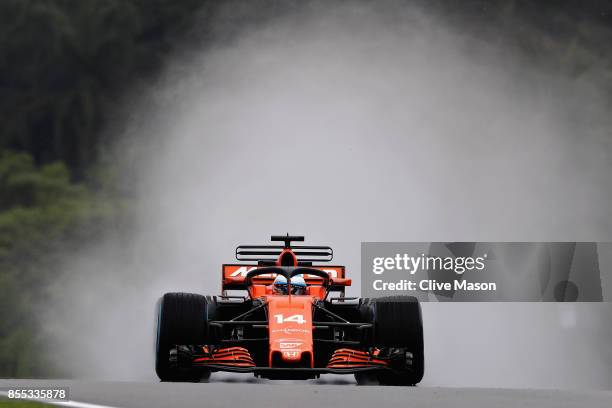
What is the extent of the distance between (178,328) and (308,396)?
128 inches

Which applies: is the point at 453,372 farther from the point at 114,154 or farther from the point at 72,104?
the point at 72,104

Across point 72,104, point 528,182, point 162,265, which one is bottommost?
point 162,265

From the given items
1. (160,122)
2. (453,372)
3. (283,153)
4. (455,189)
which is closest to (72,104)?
(160,122)

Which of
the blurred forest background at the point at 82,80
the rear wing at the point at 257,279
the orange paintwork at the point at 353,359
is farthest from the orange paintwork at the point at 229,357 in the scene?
the blurred forest background at the point at 82,80

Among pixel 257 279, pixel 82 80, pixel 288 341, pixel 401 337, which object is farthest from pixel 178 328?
pixel 82 80

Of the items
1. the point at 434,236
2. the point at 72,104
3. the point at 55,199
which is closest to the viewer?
the point at 434,236

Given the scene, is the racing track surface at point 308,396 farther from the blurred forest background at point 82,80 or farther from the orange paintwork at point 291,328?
the blurred forest background at point 82,80

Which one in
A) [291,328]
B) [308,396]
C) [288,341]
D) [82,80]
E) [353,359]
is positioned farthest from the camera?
[82,80]

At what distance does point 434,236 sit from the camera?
1244 inches

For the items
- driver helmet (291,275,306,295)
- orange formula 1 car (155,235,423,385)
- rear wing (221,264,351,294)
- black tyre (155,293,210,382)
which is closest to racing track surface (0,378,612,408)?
orange formula 1 car (155,235,423,385)

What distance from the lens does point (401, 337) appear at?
14773 mm

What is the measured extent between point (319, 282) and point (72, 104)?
32089 mm

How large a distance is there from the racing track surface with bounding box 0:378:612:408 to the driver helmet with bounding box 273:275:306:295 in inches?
113

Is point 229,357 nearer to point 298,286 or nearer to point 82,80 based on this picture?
point 298,286
